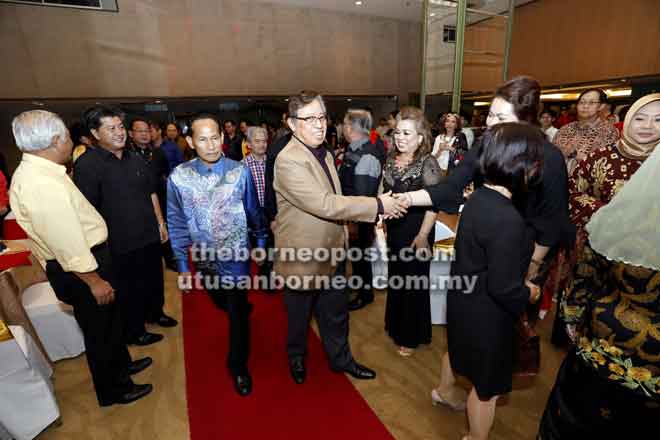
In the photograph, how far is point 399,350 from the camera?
2471 mm

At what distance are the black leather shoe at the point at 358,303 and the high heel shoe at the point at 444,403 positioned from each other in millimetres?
1127

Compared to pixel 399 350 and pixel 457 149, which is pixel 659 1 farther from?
pixel 399 350

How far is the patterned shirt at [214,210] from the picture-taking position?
1826 mm

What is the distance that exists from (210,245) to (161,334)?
4.64 feet

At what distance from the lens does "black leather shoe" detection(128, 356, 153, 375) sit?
2391 mm

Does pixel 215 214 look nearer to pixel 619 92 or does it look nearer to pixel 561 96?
pixel 619 92

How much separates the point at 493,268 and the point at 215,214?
1386mm

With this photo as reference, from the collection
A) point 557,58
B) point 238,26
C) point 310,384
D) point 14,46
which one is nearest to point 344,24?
point 238,26

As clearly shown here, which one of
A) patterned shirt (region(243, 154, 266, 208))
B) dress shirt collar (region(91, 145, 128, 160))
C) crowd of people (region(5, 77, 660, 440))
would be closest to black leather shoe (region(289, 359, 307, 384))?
crowd of people (region(5, 77, 660, 440))

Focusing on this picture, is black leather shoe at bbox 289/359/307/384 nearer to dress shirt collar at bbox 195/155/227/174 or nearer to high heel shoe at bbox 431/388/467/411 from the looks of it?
high heel shoe at bbox 431/388/467/411

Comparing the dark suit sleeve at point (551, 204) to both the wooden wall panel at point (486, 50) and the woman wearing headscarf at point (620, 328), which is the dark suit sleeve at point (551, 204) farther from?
the wooden wall panel at point (486, 50)

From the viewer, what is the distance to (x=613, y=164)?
1870mm

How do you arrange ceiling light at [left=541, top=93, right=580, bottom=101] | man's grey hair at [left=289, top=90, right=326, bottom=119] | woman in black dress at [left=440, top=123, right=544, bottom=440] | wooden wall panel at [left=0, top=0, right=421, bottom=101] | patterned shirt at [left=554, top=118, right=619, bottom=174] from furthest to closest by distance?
ceiling light at [left=541, top=93, right=580, bottom=101], wooden wall panel at [left=0, top=0, right=421, bottom=101], patterned shirt at [left=554, top=118, right=619, bottom=174], man's grey hair at [left=289, top=90, right=326, bottom=119], woman in black dress at [left=440, top=123, right=544, bottom=440]

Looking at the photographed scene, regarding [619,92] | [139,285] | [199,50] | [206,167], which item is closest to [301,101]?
[206,167]
